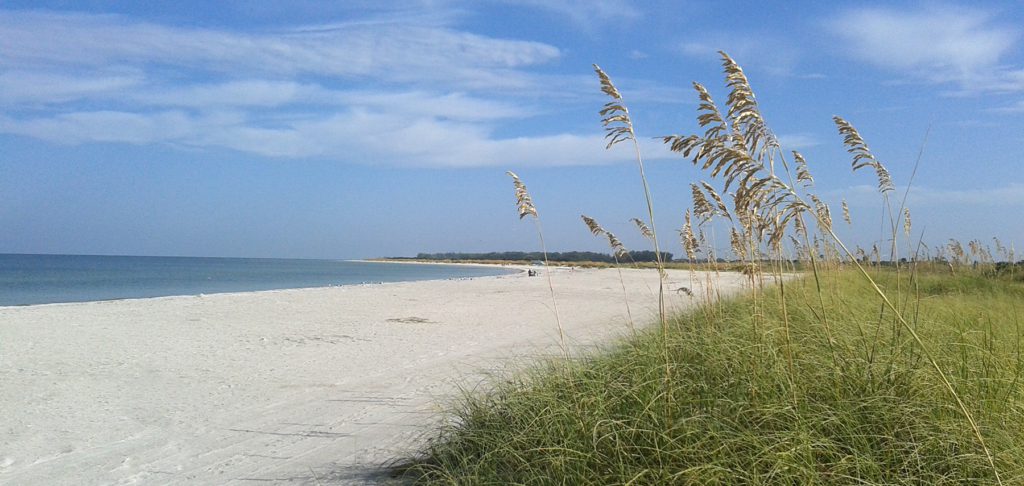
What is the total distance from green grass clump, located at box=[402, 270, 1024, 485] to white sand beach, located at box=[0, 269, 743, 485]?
1103 mm

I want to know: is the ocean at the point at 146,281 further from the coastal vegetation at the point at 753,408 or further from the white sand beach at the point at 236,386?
the coastal vegetation at the point at 753,408

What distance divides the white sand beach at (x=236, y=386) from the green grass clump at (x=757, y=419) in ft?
3.62

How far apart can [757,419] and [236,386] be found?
6112 mm

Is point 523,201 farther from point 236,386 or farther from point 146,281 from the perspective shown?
point 146,281

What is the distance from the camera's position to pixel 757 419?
129 inches

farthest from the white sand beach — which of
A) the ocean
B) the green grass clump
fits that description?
the ocean

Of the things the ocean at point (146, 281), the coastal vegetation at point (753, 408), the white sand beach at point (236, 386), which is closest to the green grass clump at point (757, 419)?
the coastal vegetation at point (753, 408)

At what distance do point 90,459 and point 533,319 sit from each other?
1024 cm

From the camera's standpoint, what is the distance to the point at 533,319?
14.7m

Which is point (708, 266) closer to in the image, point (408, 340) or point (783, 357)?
point (783, 357)

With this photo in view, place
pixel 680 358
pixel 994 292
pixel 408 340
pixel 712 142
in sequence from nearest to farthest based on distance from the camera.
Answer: pixel 712 142
pixel 680 358
pixel 994 292
pixel 408 340

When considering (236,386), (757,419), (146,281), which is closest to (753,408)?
(757,419)

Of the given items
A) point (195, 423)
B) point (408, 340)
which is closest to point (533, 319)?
point (408, 340)

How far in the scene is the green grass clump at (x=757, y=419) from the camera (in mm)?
2908
